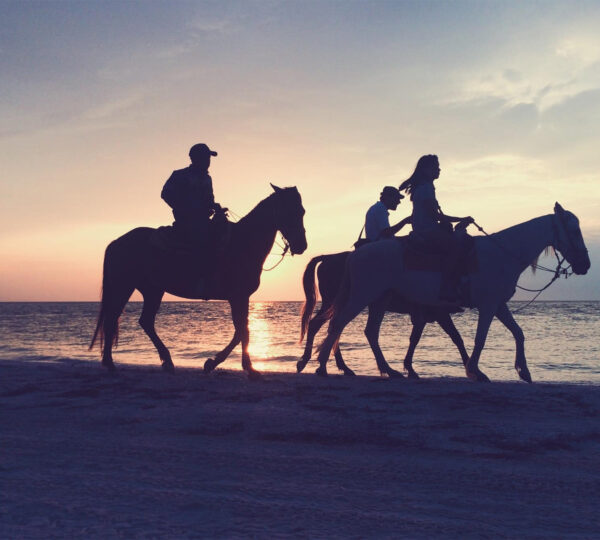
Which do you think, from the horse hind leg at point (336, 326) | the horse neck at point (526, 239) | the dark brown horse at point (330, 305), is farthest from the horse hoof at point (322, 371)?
the horse neck at point (526, 239)

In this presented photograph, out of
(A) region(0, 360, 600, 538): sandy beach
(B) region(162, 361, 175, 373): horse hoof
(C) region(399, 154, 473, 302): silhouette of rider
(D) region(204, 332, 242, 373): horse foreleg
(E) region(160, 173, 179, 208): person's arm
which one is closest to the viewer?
(A) region(0, 360, 600, 538): sandy beach

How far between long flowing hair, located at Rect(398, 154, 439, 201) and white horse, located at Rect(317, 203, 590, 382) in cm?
95

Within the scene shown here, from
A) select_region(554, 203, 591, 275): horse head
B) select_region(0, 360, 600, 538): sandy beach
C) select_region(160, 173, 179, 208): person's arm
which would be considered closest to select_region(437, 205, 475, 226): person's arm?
select_region(554, 203, 591, 275): horse head

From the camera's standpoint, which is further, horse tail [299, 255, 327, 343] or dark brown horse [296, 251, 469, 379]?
horse tail [299, 255, 327, 343]

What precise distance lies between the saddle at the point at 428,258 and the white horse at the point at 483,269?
75 millimetres

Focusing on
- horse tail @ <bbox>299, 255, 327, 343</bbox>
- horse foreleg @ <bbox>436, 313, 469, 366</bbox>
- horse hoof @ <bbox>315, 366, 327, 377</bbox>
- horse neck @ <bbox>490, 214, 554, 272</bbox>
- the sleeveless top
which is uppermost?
the sleeveless top

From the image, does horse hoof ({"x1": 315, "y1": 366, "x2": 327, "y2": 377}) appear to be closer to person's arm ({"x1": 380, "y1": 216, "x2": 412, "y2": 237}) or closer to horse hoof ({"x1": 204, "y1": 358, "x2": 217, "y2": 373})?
horse hoof ({"x1": 204, "y1": 358, "x2": 217, "y2": 373})

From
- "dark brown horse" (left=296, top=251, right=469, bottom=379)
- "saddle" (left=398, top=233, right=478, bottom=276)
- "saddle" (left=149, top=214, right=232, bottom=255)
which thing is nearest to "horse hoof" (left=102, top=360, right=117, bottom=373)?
"saddle" (left=149, top=214, right=232, bottom=255)

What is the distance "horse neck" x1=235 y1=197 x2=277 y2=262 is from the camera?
9250mm

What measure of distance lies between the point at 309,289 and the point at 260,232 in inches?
69.7

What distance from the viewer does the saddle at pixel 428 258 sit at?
29.7 ft

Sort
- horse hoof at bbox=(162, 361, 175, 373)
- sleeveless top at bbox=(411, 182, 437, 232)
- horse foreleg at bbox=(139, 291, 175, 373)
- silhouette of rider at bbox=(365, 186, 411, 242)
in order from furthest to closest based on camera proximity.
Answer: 1. horse foreleg at bbox=(139, 291, 175, 373)
2. silhouette of rider at bbox=(365, 186, 411, 242)
3. horse hoof at bbox=(162, 361, 175, 373)
4. sleeveless top at bbox=(411, 182, 437, 232)

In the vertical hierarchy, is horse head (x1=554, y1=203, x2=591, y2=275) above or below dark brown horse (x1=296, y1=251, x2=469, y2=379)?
above

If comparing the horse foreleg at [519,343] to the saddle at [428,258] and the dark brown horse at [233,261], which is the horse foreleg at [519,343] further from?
the dark brown horse at [233,261]
